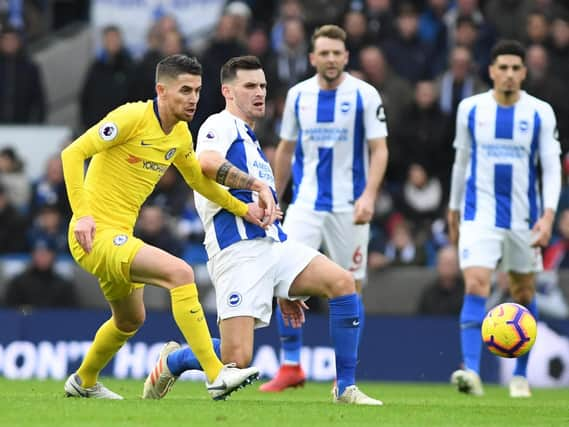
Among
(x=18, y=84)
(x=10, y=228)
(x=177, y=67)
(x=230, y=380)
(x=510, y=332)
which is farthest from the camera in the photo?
(x=18, y=84)

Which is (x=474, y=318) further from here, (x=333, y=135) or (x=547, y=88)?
(x=547, y=88)

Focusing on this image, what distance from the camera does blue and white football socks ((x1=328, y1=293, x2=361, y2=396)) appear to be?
30.7 ft

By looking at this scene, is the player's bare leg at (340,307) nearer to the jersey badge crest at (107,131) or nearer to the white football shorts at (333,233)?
the jersey badge crest at (107,131)

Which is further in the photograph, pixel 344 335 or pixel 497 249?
pixel 497 249

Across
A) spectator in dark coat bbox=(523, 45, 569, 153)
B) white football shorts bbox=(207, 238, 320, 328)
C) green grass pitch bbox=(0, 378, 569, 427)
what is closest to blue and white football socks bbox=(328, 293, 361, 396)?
green grass pitch bbox=(0, 378, 569, 427)

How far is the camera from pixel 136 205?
9.30m

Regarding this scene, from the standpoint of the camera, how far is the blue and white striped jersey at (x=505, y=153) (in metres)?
11.9

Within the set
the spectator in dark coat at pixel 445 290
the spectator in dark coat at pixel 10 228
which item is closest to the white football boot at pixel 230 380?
the spectator in dark coat at pixel 445 290

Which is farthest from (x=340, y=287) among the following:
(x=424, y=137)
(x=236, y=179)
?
(x=424, y=137)

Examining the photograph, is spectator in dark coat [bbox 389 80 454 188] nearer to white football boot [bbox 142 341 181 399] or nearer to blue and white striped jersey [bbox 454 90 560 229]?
blue and white striped jersey [bbox 454 90 560 229]

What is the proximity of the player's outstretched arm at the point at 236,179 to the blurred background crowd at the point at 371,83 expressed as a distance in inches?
227

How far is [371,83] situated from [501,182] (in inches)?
198

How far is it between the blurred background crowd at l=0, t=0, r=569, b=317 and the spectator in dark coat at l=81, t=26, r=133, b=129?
12 millimetres

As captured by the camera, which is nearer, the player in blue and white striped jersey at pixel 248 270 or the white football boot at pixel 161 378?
the player in blue and white striped jersey at pixel 248 270
